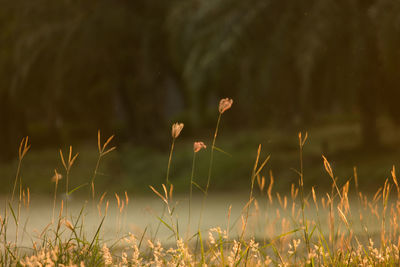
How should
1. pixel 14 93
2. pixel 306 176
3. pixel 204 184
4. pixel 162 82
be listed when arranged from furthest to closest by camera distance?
1. pixel 162 82
2. pixel 14 93
3. pixel 204 184
4. pixel 306 176

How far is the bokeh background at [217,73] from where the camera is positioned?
35.3 ft

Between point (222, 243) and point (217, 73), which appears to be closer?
point (222, 243)

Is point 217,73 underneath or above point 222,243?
above

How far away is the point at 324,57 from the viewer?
35.7 ft

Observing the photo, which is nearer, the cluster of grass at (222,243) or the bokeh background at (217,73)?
the cluster of grass at (222,243)

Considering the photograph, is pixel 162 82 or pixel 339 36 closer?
pixel 339 36

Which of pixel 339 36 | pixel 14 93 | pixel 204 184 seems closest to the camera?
pixel 339 36

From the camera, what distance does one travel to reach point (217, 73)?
11.0 meters

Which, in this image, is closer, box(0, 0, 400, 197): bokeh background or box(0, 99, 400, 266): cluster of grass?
box(0, 99, 400, 266): cluster of grass

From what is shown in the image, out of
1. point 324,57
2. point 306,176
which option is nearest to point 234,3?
point 324,57

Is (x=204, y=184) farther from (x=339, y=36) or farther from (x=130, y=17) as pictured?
(x=130, y=17)

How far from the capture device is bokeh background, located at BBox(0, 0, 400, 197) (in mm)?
10773

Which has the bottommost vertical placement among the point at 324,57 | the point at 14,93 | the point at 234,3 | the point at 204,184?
the point at 204,184

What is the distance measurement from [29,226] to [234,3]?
5311 millimetres
